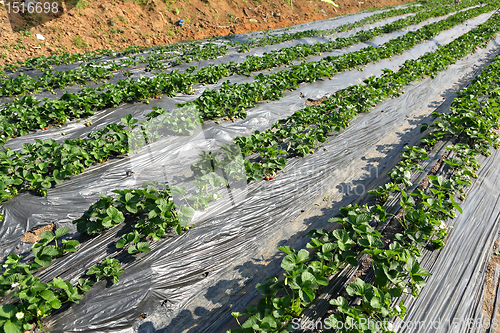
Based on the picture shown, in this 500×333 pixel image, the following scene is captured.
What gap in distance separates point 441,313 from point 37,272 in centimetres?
396

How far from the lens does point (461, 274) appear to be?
2.45 metres

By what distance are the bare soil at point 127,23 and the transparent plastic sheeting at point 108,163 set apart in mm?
7651

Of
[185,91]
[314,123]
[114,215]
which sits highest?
[185,91]

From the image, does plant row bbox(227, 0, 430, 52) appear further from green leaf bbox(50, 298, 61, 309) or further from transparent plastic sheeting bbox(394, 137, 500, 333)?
green leaf bbox(50, 298, 61, 309)

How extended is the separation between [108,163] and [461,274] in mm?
5015

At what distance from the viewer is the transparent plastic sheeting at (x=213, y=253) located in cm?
226

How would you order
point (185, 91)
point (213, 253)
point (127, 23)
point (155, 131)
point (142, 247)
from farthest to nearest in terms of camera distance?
point (127, 23) < point (185, 91) < point (155, 131) < point (213, 253) < point (142, 247)

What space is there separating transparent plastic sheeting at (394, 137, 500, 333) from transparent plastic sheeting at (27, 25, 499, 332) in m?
1.24

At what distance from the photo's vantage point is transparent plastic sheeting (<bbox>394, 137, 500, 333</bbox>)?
6.85 ft

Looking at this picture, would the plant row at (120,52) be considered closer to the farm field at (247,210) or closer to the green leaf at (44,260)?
the farm field at (247,210)

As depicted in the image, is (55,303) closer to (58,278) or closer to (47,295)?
(47,295)

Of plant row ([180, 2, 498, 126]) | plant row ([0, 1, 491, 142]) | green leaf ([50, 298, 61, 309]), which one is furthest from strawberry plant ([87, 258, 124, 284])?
plant row ([0, 1, 491, 142])

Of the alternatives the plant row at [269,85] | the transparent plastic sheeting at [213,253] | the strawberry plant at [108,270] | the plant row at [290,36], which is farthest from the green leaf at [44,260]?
the plant row at [290,36]
